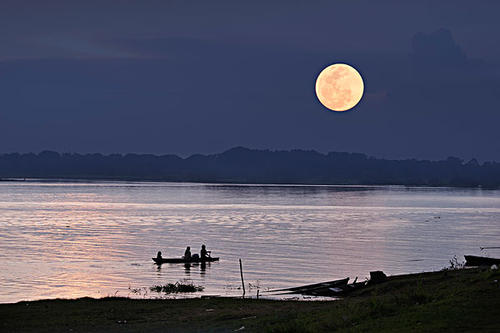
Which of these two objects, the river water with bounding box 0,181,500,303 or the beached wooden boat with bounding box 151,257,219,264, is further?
the beached wooden boat with bounding box 151,257,219,264

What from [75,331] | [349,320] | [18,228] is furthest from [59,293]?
[18,228]

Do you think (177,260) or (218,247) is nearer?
(177,260)

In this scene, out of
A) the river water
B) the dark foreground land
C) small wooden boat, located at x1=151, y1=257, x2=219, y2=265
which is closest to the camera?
the dark foreground land

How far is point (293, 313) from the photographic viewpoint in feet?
89.2

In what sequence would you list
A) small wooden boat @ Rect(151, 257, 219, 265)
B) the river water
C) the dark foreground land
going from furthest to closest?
small wooden boat @ Rect(151, 257, 219, 265) → the river water → the dark foreground land

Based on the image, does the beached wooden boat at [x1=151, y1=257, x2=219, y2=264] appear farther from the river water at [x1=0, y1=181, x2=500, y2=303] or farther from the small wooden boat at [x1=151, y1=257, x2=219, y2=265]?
the river water at [x1=0, y1=181, x2=500, y2=303]

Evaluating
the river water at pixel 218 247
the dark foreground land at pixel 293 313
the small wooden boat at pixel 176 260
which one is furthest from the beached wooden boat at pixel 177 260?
the dark foreground land at pixel 293 313

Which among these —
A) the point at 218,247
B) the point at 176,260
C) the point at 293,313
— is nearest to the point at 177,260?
the point at 176,260

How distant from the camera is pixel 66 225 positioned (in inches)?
3868

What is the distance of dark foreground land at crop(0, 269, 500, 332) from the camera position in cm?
2123

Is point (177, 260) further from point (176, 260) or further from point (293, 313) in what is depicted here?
point (293, 313)

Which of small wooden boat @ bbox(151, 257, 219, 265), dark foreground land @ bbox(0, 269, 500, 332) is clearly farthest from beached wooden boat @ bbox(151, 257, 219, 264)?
dark foreground land @ bbox(0, 269, 500, 332)

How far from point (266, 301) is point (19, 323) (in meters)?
11.6

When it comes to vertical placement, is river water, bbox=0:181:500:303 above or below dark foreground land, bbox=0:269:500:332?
below
